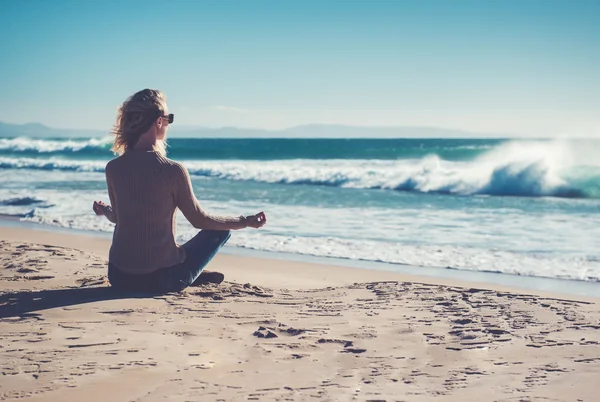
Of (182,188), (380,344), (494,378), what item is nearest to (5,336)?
(182,188)

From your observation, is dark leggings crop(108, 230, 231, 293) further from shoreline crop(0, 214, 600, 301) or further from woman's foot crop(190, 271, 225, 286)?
shoreline crop(0, 214, 600, 301)

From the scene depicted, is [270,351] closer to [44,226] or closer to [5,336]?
[5,336]

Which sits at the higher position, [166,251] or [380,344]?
[166,251]

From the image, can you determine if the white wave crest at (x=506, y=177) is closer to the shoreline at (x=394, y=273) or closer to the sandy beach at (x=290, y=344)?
the shoreline at (x=394, y=273)

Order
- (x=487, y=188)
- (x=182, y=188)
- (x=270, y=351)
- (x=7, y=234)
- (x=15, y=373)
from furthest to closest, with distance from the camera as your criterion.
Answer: (x=487, y=188) → (x=7, y=234) → (x=182, y=188) → (x=270, y=351) → (x=15, y=373)

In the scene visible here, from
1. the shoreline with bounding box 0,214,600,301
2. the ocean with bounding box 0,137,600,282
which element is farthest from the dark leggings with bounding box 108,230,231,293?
the ocean with bounding box 0,137,600,282

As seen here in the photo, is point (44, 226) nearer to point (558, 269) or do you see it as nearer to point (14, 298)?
point (14, 298)

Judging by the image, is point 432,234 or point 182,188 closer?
point 182,188

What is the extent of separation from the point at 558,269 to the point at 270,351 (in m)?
4.48

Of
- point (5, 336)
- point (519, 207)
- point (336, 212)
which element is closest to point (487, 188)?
point (519, 207)

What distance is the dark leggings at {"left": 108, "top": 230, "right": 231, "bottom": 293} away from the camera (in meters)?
4.32

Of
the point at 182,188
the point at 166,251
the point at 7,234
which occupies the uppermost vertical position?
the point at 182,188

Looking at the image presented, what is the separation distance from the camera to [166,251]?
429 cm

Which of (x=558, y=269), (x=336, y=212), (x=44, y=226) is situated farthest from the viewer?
(x=336, y=212)
